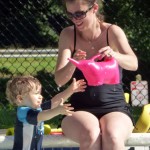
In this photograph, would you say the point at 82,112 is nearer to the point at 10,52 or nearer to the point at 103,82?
the point at 103,82

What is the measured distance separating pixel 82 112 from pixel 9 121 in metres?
3.66

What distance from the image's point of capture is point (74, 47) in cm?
388

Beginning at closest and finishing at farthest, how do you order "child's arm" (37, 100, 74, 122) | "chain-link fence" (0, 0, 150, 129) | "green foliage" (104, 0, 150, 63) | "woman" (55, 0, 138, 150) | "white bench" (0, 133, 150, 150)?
"child's arm" (37, 100, 74, 122) < "woman" (55, 0, 138, 150) < "white bench" (0, 133, 150, 150) < "chain-link fence" (0, 0, 150, 129) < "green foliage" (104, 0, 150, 63)

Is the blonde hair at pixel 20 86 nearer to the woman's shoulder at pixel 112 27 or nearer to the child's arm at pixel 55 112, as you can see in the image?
the child's arm at pixel 55 112

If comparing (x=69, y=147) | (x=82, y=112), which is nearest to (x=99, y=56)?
(x=82, y=112)

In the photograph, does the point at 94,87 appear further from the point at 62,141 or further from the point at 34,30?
the point at 34,30

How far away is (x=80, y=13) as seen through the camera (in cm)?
370

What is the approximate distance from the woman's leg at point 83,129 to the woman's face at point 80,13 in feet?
1.83

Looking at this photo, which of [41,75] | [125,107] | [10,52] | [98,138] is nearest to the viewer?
[98,138]

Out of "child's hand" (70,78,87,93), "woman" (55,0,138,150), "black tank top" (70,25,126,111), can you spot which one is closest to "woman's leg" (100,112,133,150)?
"woman" (55,0,138,150)

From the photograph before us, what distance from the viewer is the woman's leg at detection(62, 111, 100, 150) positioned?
11.3 feet

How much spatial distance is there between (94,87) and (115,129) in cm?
40

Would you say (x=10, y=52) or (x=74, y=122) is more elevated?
(x=10, y=52)

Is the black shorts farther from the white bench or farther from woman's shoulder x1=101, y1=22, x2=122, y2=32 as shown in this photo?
woman's shoulder x1=101, y1=22, x2=122, y2=32
